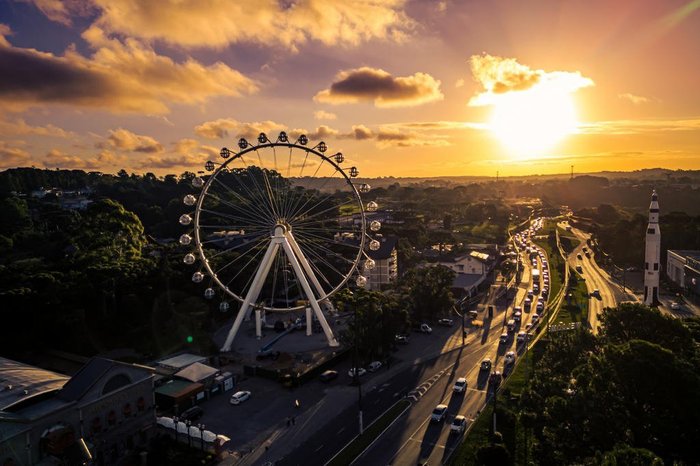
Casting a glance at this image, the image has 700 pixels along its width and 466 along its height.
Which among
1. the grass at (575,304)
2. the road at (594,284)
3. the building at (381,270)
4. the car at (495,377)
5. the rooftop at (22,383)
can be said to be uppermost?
the rooftop at (22,383)

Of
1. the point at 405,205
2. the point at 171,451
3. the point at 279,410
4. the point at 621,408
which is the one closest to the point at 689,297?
the point at 621,408

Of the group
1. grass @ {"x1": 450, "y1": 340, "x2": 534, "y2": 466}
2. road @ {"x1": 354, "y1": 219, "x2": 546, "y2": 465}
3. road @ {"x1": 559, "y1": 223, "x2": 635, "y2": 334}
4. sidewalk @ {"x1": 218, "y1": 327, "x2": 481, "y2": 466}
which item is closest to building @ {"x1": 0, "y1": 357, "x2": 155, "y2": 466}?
sidewalk @ {"x1": 218, "y1": 327, "x2": 481, "y2": 466}

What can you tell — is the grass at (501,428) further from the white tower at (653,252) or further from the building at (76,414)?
the white tower at (653,252)

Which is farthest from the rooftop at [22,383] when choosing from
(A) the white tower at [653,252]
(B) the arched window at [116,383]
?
(A) the white tower at [653,252]

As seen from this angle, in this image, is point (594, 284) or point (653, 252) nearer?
point (653, 252)

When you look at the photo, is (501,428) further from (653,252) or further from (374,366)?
(653,252)

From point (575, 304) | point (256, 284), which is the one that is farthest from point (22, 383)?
point (575, 304)

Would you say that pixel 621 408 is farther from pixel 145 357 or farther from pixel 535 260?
pixel 535 260
